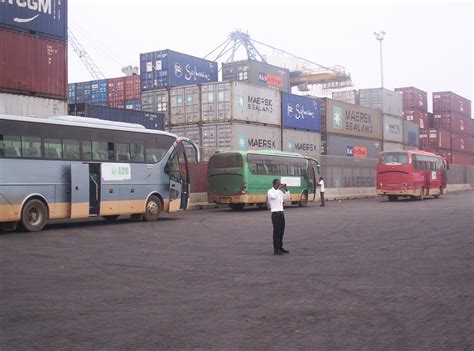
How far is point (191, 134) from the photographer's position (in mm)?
30391

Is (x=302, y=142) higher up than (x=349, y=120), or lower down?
lower down

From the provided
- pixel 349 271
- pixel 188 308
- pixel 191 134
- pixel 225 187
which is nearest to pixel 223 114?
pixel 191 134

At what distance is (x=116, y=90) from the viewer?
41438 millimetres

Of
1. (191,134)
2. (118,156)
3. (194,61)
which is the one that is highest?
(194,61)

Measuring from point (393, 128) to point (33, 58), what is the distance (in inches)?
1324

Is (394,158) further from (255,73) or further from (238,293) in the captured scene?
(238,293)

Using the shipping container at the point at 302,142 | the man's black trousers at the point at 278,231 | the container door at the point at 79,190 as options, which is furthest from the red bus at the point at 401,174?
the man's black trousers at the point at 278,231

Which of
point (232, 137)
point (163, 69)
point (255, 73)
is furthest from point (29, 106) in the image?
point (255, 73)

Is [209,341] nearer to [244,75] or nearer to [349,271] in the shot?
[349,271]

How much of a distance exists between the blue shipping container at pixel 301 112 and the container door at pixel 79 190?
1896 centimetres

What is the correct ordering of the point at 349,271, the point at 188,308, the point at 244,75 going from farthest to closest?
the point at 244,75
the point at 349,271
the point at 188,308

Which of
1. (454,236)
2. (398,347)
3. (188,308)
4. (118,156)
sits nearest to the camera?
(398,347)

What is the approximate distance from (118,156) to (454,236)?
10.2 m

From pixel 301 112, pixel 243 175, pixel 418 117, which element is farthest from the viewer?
pixel 418 117
